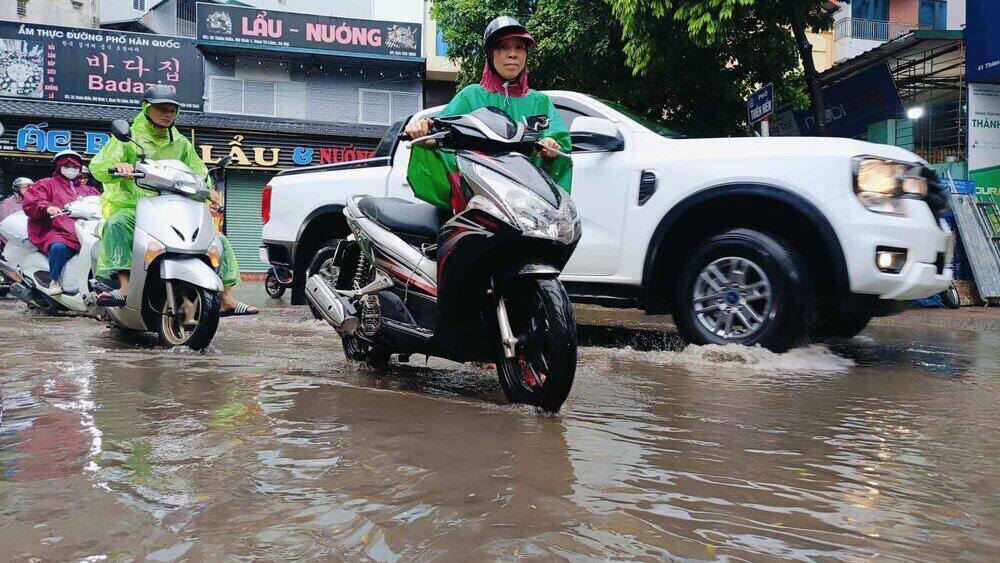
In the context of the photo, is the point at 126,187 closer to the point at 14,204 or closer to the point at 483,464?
the point at 483,464

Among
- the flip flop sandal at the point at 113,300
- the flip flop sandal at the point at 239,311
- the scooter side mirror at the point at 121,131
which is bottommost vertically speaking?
the flip flop sandal at the point at 239,311

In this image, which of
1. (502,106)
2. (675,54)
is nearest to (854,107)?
(675,54)

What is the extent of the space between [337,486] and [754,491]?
44.7 inches

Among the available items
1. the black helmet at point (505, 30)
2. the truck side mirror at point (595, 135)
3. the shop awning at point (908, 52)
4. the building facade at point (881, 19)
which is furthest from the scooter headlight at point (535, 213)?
the building facade at point (881, 19)

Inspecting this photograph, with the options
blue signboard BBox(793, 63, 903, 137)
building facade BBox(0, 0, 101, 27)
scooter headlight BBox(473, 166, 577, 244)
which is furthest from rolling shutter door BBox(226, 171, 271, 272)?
scooter headlight BBox(473, 166, 577, 244)

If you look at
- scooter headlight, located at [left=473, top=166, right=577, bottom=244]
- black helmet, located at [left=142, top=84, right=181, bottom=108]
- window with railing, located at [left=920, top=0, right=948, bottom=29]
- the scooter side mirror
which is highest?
window with railing, located at [left=920, top=0, right=948, bottom=29]

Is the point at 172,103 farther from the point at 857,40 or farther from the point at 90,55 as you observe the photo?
the point at 857,40

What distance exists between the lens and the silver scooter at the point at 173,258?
204 inches

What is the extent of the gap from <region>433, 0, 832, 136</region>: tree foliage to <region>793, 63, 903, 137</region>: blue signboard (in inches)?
108

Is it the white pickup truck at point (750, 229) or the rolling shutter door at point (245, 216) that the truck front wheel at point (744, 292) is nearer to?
the white pickup truck at point (750, 229)

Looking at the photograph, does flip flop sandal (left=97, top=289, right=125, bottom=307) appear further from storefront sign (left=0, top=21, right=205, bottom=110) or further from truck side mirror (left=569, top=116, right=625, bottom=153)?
storefront sign (left=0, top=21, right=205, bottom=110)

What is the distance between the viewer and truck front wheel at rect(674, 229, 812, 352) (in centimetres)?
484

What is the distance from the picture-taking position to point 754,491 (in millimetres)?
2244

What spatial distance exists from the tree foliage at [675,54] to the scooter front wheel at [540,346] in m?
8.04
